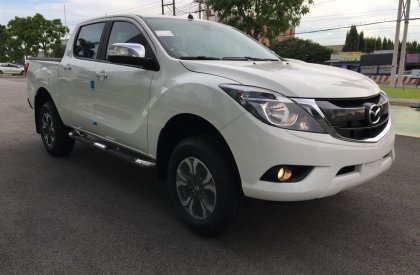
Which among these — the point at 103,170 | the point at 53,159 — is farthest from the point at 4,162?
the point at 103,170

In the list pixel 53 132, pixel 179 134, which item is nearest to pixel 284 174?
pixel 179 134

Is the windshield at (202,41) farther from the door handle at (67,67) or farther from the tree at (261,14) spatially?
the tree at (261,14)

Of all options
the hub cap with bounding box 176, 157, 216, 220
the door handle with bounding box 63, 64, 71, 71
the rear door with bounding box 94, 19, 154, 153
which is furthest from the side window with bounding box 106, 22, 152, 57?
the hub cap with bounding box 176, 157, 216, 220

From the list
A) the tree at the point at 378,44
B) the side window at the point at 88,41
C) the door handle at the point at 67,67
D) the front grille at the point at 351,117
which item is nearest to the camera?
the front grille at the point at 351,117

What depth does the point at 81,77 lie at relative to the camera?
4672mm

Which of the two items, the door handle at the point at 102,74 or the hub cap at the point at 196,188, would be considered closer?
the hub cap at the point at 196,188

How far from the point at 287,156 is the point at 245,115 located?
38 centimetres

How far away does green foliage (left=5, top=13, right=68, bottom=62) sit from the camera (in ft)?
155

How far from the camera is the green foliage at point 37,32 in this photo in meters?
47.1

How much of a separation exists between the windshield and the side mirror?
0.19 metres

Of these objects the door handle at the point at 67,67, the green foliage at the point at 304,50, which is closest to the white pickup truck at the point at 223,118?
the door handle at the point at 67,67

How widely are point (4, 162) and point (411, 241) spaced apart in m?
4.91

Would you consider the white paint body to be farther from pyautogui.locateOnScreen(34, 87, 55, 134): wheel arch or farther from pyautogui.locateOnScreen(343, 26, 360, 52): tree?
pyautogui.locateOnScreen(343, 26, 360, 52): tree

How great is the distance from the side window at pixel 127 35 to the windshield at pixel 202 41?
14 cm
